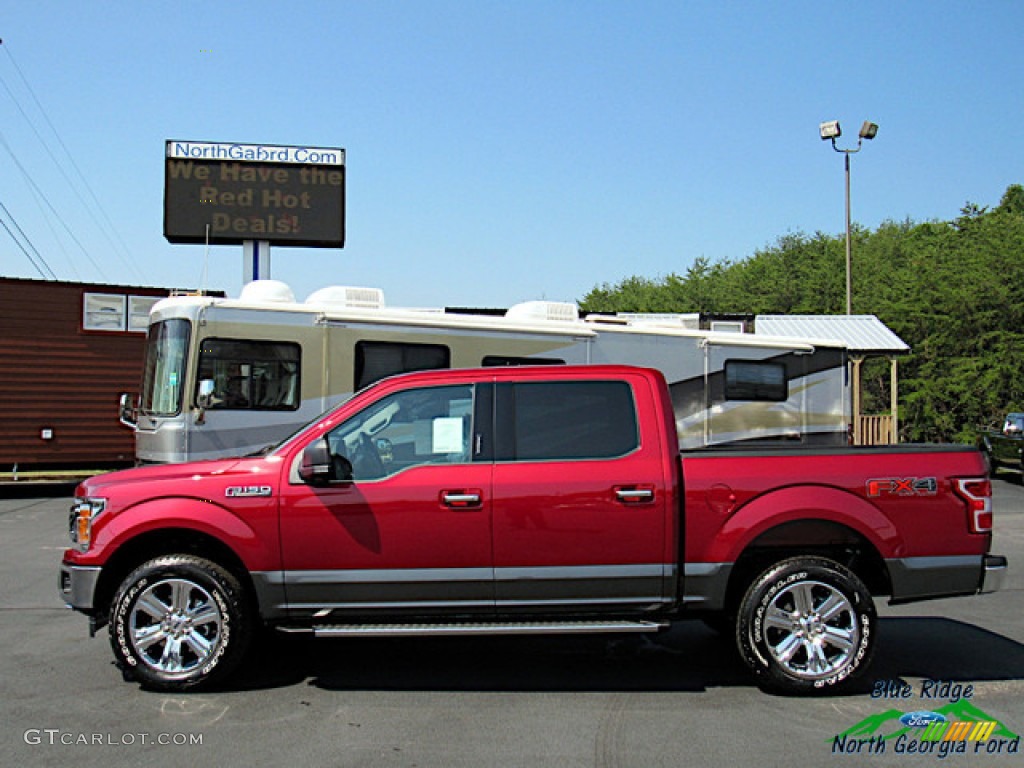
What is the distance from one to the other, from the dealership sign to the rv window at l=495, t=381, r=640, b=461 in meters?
14.2

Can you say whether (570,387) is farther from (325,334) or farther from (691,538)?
(325,334)

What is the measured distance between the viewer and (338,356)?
11.6 meters

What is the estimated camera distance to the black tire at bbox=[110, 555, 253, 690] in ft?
18.7

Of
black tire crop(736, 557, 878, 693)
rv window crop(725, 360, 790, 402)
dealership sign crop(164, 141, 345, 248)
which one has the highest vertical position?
dealership sign crop(164, 141, 345, 248)

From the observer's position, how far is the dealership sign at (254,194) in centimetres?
1892

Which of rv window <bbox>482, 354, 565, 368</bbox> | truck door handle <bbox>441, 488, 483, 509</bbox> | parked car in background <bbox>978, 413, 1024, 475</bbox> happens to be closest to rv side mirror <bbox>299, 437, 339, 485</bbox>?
truck door handle <bbox>441, 488, 483, 509</bbox>

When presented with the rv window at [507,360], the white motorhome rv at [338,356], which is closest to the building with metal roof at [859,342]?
the white motorhome rv at [338,356]

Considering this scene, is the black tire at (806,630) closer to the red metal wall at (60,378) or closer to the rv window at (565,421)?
the rv window at (565,421)

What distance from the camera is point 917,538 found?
5816 millimetres

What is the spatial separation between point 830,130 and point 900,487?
103 feet

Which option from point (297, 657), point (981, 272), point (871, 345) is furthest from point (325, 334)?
point (981, 272)

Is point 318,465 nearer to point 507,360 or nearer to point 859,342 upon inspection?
point 507,360

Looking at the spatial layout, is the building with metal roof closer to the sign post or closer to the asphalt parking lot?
the sign post

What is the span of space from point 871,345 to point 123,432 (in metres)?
16.9
